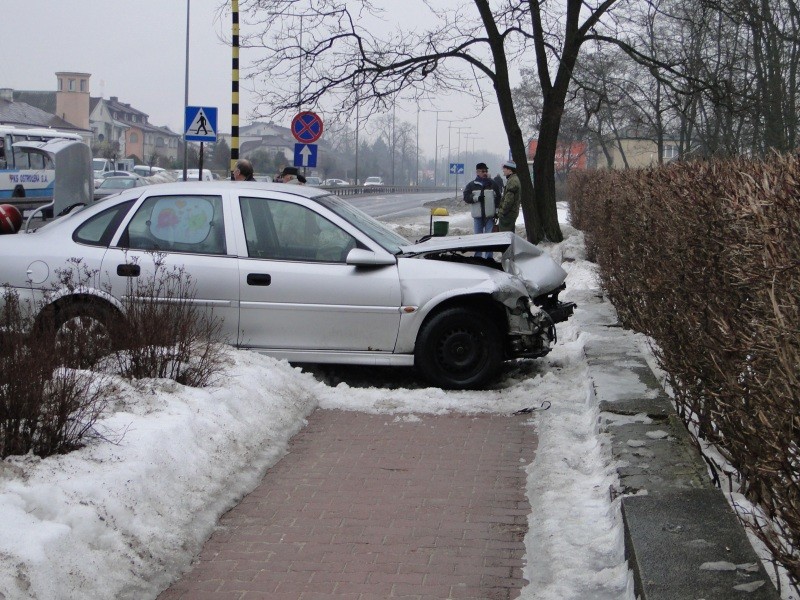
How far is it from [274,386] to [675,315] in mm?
2949

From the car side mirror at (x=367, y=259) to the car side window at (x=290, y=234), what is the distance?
0.19m

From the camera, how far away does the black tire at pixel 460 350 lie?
884 centimetres

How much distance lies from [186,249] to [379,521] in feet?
13.4

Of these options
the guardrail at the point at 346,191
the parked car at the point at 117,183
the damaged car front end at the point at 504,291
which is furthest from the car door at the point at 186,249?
the parked car at the point at 117,183

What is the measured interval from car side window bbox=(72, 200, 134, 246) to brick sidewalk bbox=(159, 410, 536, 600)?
2706 mm

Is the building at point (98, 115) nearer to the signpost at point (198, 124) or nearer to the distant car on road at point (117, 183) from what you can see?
the distant car on road at point (117, 183)

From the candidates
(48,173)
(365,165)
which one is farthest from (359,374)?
(365,165)

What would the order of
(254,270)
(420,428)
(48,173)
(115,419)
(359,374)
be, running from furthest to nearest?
(48,173)
(359,374)
(254,270)
(420,428)
(115,419)

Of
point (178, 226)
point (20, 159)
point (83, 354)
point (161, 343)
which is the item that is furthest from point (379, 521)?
point (20, 159)

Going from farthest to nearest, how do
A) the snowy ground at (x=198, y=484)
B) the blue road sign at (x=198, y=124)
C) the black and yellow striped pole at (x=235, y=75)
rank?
1. the black and yellow striped pole at (x=235, y=75)
2. the blue road sign at (x=198, y=124)
3. the snowy ground at (x=198, y=484)

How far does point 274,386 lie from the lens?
7.88m

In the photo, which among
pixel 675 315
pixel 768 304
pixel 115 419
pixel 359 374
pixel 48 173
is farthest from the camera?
pixel 48 173

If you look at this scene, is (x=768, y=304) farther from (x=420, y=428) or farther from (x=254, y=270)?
(x=254, y=270)

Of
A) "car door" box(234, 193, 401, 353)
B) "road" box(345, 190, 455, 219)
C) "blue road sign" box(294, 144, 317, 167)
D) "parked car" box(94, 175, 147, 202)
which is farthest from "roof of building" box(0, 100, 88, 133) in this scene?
"car door" box(234, 193, 401, 353)
